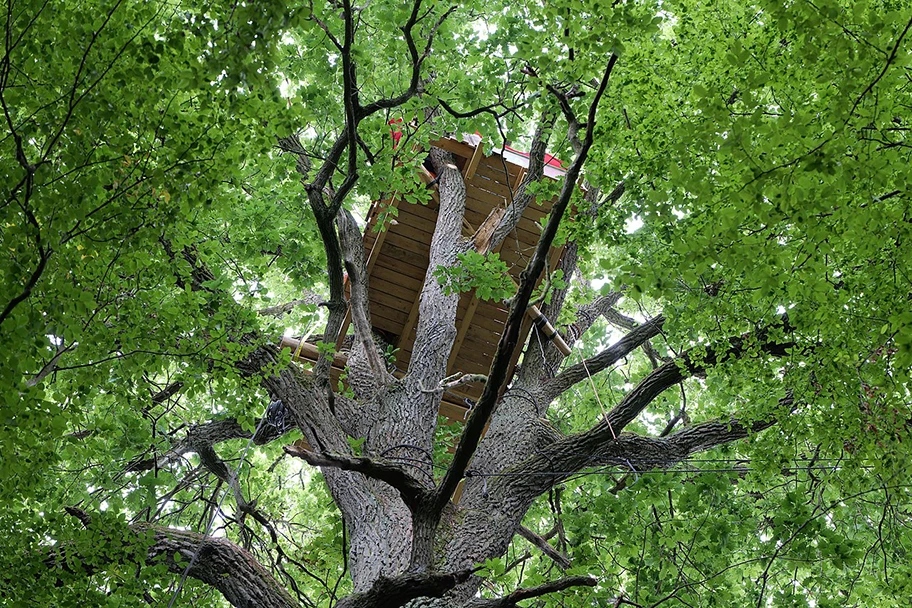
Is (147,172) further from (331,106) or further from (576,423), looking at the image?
(576,423)

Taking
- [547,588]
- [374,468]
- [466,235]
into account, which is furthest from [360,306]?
[547,588]

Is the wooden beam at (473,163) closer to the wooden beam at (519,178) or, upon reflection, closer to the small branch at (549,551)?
the wooden beam at (519,178)

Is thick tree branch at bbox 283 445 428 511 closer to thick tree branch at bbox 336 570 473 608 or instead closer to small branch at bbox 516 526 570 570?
thick tree branch at bbox 336 570 473 608

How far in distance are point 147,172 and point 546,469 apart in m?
3.43

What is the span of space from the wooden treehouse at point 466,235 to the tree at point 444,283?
37 centimetres

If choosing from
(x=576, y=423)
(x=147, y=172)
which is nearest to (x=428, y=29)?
(x=147, y=172)

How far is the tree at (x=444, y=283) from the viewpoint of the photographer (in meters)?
3.38

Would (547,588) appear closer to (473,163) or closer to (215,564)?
(215,564)

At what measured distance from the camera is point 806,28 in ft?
10.7

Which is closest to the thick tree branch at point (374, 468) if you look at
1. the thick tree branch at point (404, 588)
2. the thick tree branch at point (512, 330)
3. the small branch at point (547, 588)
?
the thick tree branch at point (512, 330)

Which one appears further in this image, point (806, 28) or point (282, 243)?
point (282, 243)

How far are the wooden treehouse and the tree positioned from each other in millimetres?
371

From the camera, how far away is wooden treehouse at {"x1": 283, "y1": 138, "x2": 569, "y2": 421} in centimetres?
741

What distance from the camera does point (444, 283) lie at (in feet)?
19.8
